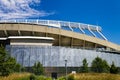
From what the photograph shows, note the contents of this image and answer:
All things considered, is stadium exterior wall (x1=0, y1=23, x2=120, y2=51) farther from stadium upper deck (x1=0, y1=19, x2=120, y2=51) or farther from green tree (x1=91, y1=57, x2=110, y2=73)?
green tree (x1=91, y1=57, x2=110, y2=73)

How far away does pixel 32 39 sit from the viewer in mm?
81000

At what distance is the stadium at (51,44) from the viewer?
80312 millimetres

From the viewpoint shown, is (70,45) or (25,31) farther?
(70,45)

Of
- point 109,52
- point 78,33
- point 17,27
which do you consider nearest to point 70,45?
point 78,33

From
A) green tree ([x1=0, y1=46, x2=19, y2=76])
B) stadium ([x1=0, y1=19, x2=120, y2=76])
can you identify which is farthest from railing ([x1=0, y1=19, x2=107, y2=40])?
green tree ([x1=0, y1=46, x2=19, y2=76])

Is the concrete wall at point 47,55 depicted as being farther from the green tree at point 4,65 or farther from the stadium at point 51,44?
the green tree at point 4,65

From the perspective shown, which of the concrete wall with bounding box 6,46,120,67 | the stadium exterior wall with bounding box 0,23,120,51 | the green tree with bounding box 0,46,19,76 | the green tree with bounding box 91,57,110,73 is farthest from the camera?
the stadium exterior wall with bounding box 0,23,120,51

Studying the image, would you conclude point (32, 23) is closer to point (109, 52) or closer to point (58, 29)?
point (58, 29)

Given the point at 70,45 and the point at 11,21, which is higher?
the point at 11,21

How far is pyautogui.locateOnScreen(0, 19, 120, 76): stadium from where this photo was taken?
80.3 metres

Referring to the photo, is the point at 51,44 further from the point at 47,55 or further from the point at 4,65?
the point at 4,65

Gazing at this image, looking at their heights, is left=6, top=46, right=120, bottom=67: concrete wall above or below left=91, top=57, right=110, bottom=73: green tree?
above

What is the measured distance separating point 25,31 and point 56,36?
8.86 metres

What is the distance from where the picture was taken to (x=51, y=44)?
83312 millimetres
